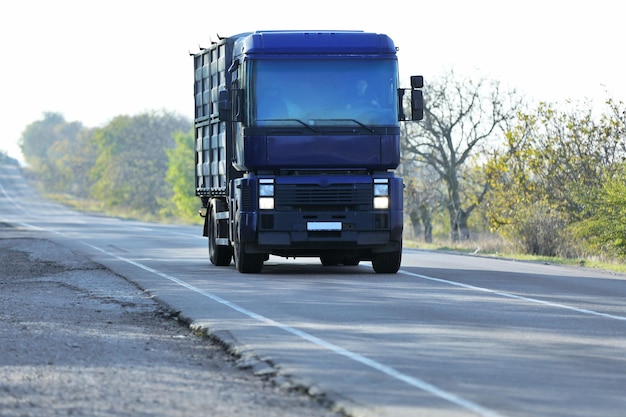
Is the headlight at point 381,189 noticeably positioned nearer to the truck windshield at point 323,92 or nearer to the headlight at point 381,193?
the headlight at point 381,193

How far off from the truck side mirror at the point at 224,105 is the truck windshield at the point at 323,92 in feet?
1.56

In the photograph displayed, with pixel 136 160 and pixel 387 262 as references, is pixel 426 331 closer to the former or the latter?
pixel 387 262

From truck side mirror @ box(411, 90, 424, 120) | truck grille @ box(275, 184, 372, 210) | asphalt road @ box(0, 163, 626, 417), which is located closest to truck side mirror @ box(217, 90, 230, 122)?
truck grille @ box(275, 184, 372, 210)

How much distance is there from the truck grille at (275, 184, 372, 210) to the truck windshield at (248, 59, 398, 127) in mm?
988

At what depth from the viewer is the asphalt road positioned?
27.7ft

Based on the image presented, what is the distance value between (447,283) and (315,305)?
13.8ft

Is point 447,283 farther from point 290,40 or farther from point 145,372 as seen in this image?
point 145,372

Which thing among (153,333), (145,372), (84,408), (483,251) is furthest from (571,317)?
(483,251)

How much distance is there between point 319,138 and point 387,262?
2.60 metres

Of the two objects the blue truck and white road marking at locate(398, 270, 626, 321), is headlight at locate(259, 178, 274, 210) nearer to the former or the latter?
the blue truck

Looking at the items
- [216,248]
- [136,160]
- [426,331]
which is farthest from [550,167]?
[136,160]

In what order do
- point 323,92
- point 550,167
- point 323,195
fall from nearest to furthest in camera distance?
point 323,92 → point 323,195 → point 550,167

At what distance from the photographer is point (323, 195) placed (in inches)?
778

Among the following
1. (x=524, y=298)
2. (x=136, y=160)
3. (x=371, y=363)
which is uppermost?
(x=136, y=160)
